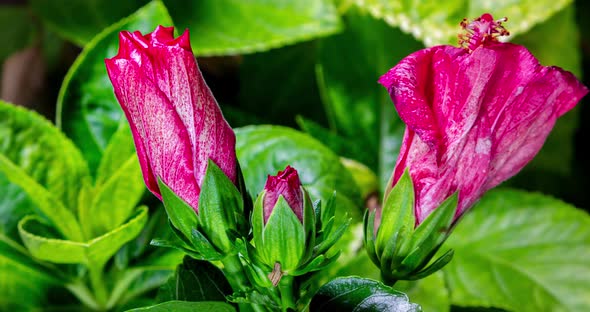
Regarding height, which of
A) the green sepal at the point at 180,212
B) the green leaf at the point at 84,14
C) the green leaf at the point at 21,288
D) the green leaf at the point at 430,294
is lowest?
the green leaf at the point at 21,288

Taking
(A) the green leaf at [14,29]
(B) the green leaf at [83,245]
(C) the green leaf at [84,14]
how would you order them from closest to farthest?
(B) the green leaf at [83,245], (C) the green leaf at [84,14], (A) the green leaf at [14,29]

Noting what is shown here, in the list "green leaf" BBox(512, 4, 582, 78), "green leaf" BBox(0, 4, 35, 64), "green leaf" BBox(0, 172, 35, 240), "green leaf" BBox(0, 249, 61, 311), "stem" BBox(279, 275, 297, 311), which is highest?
"green leaf" BBox(512, 4, 582, 78)

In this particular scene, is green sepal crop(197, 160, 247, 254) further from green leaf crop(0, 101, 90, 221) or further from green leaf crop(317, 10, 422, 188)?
green leaf crop(317, 10, 422, 188)

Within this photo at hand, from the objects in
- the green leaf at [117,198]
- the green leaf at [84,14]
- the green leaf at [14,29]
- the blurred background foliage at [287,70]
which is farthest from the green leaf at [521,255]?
the green leaf at [14,29]

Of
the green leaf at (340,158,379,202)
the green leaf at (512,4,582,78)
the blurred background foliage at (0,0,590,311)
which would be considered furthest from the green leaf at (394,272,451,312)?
the green leaf at (512,4,582,78)

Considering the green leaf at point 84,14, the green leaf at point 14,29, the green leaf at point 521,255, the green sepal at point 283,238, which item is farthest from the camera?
the green leaf at point 14,29

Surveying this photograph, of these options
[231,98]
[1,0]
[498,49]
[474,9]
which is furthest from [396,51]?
[1,0]

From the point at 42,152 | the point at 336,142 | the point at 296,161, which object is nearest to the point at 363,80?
the point at 336,142

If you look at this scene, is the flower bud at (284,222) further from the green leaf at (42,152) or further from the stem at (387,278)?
the green leaf at (42,152)
